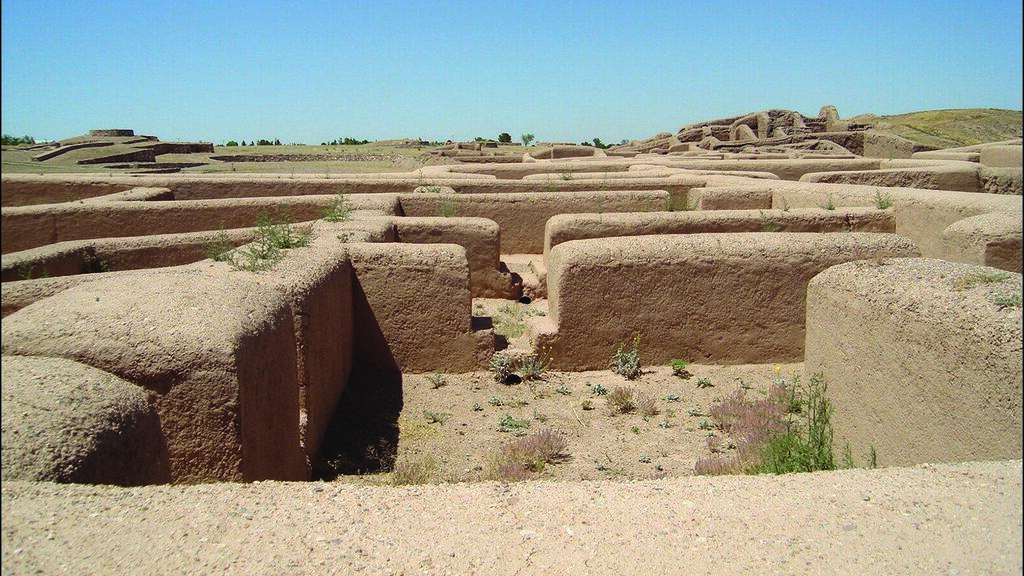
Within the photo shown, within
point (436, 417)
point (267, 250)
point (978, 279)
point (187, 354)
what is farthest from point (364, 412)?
point (978, 279)

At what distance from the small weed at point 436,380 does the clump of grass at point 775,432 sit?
2.08 metres

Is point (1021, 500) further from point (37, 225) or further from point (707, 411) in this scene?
point (37, 225)

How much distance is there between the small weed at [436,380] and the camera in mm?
5867

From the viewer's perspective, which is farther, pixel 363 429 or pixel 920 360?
pixel 363 429

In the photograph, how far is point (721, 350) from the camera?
6.09 metres

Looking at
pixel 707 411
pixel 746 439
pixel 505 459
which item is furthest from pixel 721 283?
pixel 505 459

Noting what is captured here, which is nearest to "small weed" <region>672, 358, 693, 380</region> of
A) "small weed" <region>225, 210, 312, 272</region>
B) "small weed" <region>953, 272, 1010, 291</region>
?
"small weed" <region>953, 272, 1010, 291</region>

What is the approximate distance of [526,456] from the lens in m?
4.53

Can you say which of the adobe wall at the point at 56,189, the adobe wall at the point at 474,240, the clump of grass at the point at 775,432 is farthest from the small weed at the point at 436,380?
the adobe wall at the point at 56,189

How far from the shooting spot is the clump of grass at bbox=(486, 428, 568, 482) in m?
4.29

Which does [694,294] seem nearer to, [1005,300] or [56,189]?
[1005,300]

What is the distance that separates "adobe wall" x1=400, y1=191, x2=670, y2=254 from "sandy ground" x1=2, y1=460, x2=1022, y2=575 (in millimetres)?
7100

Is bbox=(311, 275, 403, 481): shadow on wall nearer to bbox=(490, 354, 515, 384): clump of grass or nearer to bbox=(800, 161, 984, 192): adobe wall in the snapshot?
bbox=(490, 354, 515, 384): clump of grass

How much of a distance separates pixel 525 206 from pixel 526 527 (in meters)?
7.54
